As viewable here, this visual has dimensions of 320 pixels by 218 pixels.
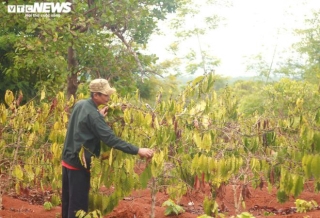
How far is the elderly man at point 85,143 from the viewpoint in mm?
4066

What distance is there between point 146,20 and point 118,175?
6668 millimetres

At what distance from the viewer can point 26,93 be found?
390 inches

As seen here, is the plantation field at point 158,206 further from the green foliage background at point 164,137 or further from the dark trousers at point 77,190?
the dark trousers at point 77,190

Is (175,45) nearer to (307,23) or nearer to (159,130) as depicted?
(307,23)

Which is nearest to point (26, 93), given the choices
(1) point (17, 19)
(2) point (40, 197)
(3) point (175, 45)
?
(1) point (17, 19)

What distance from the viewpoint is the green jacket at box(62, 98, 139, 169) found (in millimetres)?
4055

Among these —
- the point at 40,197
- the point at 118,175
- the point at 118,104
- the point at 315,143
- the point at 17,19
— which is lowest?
the point at 40,197

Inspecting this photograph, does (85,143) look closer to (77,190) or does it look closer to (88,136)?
(88,136)

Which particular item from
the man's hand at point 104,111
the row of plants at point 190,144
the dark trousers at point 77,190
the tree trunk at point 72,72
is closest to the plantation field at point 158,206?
the row of plants at point 190,144

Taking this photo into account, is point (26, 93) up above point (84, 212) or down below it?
above

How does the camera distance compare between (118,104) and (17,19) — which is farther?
(17,19)

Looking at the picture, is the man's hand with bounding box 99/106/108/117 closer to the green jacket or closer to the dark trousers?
the green jacket

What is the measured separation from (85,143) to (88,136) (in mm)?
68

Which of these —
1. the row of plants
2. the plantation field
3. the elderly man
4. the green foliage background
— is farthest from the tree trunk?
the elderly man
